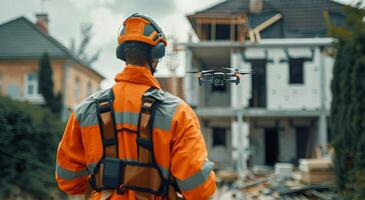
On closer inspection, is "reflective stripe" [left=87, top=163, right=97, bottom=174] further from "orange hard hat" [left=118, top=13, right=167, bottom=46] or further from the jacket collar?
"orange hard hat" [left=118, top=13, right=167, bottom=46]

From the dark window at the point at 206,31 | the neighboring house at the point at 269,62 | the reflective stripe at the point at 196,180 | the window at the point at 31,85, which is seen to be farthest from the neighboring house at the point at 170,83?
the window at the point at 31,85

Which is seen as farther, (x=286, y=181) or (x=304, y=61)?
(x=304, y=61)

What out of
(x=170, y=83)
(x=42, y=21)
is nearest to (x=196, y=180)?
(x=170, y=83)

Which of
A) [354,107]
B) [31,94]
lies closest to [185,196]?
[354,107]

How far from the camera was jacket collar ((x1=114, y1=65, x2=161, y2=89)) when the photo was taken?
2.66 meters

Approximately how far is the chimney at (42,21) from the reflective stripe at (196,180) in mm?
29777

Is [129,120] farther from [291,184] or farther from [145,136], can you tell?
[291,184]

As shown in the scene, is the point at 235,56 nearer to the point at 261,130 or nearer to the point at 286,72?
the point at 286,72

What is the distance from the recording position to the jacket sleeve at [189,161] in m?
2.45

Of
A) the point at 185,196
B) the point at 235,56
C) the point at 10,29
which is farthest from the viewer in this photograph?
the point at 10,29

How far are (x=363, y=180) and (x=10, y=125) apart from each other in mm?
7529

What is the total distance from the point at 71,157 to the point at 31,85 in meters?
25.7

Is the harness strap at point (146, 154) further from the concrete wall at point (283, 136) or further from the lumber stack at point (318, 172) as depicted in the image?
the concrete wall at point (283, 136)

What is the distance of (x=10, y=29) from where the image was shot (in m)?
26.5
